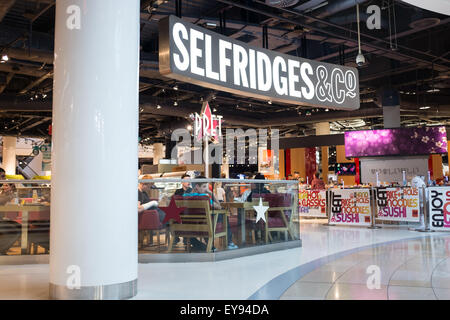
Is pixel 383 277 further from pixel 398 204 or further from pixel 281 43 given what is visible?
pixel 281 43

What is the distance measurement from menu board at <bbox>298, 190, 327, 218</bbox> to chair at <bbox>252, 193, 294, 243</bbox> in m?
4.61

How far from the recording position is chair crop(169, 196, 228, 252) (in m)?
5.15

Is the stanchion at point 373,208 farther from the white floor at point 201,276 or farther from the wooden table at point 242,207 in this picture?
the wooden table at point 242,207

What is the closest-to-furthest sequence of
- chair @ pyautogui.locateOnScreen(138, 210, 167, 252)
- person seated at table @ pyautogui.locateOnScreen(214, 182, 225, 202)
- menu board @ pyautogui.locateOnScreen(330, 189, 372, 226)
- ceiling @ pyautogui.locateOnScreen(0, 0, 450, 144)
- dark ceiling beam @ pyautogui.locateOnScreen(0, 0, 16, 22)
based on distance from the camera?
chair @ pyautogui.locateOnScreen(138, 210, 167, 252) < person seated at table @ pyautogui.locateOnScreen(214, 182, 225, 202) < dark ceiling beam @ pyautogui.locateOnScreen(0, 0, 16, 22) < ceiling @ pyautogui.locateOnScreen(0, 0, 450, 144) < menu board @ pyautogui.locateOnScreen(330, 189, 372, 226)

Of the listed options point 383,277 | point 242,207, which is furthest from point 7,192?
point 383,277

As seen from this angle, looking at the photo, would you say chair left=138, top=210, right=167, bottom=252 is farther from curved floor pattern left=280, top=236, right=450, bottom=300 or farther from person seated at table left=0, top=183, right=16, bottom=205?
curved floor pattern left=280, top=236, right=450, bottom=300

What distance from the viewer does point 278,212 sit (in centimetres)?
608

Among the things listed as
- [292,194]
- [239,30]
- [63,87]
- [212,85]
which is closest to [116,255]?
[63,87]

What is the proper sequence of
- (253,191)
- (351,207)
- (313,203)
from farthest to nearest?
1. (313,203)
2. (351,207)
3. (253,191)

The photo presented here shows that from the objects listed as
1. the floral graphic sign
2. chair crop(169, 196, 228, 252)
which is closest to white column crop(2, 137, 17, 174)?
the floral graphic sign

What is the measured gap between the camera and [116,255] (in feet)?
10.2

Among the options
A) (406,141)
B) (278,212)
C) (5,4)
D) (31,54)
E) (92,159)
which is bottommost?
(278,212)

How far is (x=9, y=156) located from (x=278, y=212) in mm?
19436

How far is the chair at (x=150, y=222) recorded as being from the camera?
202 inches
